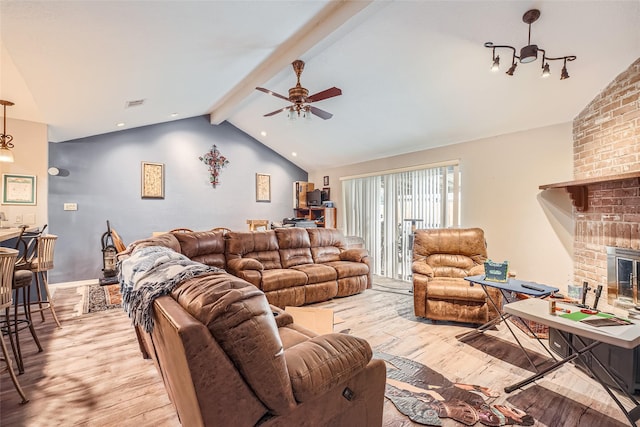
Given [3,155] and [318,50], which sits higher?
[318,50]

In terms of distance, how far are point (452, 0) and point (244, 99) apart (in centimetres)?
353

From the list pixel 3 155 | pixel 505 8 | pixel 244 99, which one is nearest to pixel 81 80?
pixel 3 155

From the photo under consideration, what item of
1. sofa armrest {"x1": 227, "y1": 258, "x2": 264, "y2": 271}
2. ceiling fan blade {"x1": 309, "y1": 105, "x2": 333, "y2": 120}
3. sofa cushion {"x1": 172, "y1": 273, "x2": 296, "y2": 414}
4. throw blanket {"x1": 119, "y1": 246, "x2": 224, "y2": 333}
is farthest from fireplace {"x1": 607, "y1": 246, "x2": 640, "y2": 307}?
sofa armrest {"x1": 227, "y1": 258, "x2": 264, "y2": 271}

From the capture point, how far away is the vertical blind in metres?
4.90

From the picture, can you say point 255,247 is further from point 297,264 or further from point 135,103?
point 135,103

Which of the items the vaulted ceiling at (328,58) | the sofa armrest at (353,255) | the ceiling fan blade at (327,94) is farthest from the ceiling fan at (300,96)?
the sofa armrest at (353,255)

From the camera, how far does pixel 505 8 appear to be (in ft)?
8.08

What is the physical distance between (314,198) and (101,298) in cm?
453

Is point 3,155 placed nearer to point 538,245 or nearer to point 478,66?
point 478,66

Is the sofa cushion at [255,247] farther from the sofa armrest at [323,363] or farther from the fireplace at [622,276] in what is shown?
the fireplace at [622,276]

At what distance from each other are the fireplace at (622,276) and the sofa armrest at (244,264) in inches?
150

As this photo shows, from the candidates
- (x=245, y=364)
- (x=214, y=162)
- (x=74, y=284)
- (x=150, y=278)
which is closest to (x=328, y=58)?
(x=150, y=278)

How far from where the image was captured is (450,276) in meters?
3.74

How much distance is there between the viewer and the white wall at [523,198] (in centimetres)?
363
